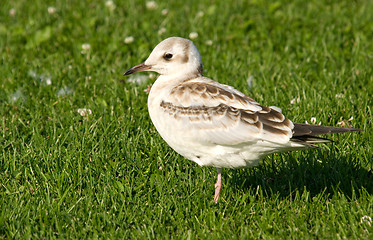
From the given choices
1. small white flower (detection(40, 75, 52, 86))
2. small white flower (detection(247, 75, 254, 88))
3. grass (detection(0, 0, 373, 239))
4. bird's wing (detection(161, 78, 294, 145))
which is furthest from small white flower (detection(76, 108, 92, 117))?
small white flower (detection(247, 75, 254, 88))

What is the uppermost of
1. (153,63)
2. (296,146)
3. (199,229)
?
(153,63)

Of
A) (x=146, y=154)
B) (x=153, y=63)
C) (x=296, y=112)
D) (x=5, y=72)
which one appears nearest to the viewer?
(x=153, y=63)

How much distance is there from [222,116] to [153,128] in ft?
6.09

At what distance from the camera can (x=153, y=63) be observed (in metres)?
5.52

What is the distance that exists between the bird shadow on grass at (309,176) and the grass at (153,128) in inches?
0.6

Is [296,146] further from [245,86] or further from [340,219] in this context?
[245,86]

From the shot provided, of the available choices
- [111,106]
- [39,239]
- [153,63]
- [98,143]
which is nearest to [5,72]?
[111,106]

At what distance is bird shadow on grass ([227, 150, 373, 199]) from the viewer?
17.6ft

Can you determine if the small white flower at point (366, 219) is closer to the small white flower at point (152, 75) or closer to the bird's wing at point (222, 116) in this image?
the bird's wing at point (222, 116)

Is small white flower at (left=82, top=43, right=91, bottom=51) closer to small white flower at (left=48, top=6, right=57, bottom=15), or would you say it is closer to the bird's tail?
small white flower at (left=48, top=6, right=57, bottom=15)

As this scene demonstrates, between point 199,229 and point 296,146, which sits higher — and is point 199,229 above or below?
below

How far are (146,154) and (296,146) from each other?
2034mm

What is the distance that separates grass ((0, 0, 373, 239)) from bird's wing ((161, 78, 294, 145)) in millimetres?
799

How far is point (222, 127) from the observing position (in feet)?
15.5
